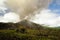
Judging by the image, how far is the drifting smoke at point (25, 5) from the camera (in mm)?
7910

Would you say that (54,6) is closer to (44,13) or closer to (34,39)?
(44,13)

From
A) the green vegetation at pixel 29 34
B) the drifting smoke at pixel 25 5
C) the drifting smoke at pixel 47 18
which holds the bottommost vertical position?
the green vegetation at pixel 29 34

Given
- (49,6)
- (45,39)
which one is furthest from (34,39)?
(49,6)

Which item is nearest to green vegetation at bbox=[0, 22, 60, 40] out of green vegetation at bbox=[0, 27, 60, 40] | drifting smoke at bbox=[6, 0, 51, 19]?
green vegetation at bbox=[0, 27, 60, 40]

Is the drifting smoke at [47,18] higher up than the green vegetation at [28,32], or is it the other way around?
the drifting smoke at [47,18]

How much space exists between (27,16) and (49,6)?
1.06 m

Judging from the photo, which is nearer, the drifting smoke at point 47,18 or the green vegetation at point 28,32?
the green vegetation at point 28,32

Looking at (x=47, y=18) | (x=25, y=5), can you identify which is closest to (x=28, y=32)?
(x=47, y=18)

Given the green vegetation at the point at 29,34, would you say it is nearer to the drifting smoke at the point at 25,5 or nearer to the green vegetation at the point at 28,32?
the green vegetation at the point at 28,32

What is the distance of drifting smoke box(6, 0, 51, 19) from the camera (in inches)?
311

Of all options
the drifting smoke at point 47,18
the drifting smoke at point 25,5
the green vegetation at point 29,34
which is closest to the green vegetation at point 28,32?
the green vegetation at point 29,34

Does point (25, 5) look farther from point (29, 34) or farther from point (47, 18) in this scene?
point (29, 34)

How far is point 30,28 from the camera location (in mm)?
7941

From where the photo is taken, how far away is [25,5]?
26.1 feet
